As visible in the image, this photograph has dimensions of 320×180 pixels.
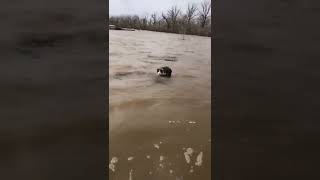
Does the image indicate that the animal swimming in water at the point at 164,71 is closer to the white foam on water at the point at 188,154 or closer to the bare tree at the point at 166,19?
the bare tree at the point at 166,19

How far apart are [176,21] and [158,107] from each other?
5.04 ft

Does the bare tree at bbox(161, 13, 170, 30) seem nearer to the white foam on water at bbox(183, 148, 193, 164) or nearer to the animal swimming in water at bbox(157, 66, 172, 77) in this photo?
the animal swimming in water at bbox(157, 66, 172, 77)

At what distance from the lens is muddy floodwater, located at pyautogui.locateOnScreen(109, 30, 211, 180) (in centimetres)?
170

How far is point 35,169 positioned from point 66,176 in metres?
0.17

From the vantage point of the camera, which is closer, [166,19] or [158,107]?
[158,107]

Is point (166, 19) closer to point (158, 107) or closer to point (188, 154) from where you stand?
point (158, 107)

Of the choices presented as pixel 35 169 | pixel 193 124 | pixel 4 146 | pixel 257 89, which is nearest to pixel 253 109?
pixel 257 89

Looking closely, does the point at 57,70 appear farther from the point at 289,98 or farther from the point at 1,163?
the point at 289,98

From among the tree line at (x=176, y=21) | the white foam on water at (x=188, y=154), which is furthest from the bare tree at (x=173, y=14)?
the white foam on water at (x=188, y=154)

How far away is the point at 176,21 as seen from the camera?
143 inches

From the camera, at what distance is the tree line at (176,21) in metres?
3.35

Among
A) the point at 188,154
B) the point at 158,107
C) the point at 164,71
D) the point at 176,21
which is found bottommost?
the point at 188,154

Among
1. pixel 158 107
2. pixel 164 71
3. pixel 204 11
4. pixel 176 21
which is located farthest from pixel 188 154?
pixel 176 21

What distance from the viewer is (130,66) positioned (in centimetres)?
298
